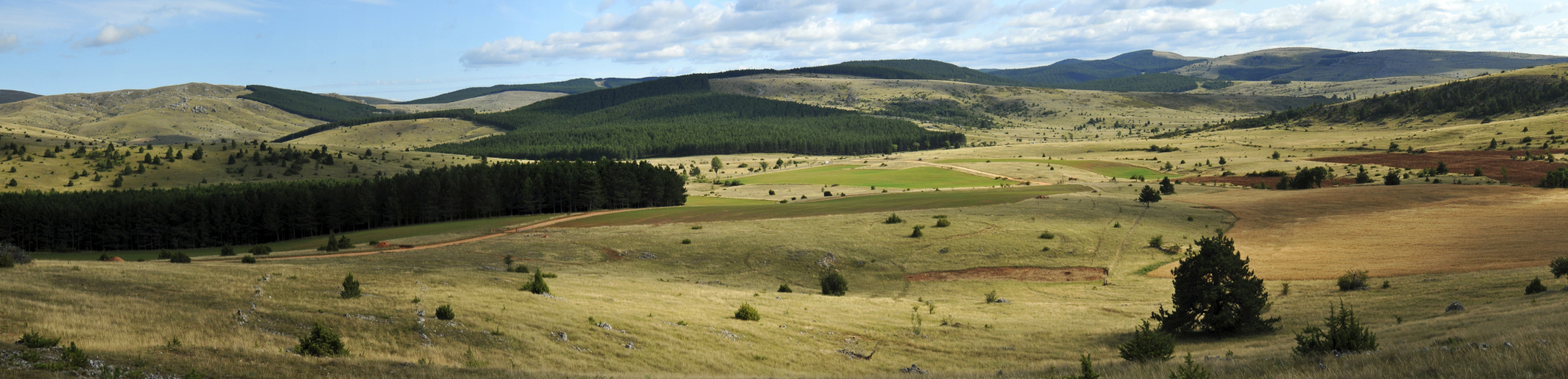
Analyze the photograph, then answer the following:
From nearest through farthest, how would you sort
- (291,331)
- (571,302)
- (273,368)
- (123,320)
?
(273,368) < (123,320) < (291,331) < (571,302)

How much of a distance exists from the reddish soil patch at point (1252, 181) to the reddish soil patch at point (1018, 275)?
189 ft

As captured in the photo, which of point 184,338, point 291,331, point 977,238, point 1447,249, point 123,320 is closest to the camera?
point 184,338

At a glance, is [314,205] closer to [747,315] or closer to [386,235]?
[386,235]

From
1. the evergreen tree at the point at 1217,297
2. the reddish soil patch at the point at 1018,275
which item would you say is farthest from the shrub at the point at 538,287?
the evergreen tree at the point at 1217,297

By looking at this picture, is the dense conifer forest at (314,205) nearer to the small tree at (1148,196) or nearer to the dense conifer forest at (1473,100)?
the small tree at (1148,196)

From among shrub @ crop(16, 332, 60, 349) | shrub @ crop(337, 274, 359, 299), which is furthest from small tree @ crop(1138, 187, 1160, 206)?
shrub @ crop(16, 332, 60, 349)

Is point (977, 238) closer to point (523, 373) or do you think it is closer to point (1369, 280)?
point (1369, 280)

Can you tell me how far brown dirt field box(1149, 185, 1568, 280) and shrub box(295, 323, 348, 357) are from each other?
143 feet

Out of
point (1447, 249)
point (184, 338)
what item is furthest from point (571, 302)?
point (1447, 249)

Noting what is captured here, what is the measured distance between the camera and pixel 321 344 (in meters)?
18.6

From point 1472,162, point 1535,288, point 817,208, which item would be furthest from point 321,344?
point 1472,162

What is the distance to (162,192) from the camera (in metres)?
114

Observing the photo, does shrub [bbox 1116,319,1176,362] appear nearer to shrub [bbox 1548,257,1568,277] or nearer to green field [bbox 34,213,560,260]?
shrub [bbox 1548,257,1568,277]

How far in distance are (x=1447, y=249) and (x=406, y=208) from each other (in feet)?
380
